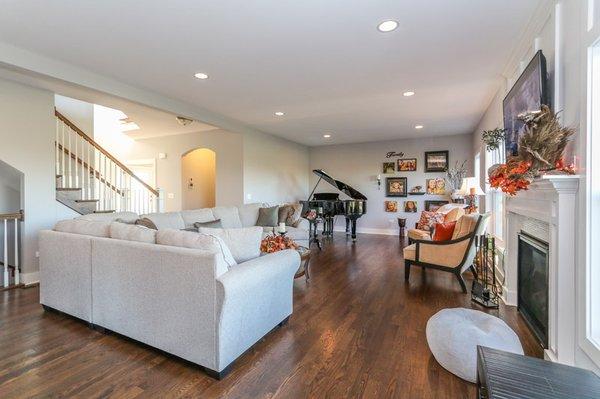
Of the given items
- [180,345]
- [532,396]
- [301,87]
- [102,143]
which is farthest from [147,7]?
[102,143]

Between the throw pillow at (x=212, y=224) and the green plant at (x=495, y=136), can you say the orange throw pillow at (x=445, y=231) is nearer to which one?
the green plant at (x=495, y=136)

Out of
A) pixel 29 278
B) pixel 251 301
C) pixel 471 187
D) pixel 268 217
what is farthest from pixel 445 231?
pixel 29 278

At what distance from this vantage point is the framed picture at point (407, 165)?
25.9ft

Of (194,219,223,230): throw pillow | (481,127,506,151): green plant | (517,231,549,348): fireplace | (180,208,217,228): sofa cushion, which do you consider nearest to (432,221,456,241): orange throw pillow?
(517,231,549,348): fireplace

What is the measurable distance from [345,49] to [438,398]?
3.04 metres

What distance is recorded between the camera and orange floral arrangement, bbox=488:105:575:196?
186 centimetres

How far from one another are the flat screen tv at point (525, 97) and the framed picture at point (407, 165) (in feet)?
15.7

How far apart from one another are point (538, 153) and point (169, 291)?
2.78 metres

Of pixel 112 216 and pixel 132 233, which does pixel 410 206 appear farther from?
pixel 132 233

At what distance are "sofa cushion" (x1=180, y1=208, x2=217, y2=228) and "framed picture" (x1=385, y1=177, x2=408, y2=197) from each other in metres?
5.28

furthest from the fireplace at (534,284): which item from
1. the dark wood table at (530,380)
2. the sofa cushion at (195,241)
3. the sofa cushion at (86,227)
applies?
the sofa cushion at (86,227)

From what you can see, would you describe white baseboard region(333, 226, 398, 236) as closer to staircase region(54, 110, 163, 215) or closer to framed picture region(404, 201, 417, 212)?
framed picture region(404, 201, 417, 212)

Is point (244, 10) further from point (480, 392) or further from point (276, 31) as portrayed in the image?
point (480, 392)

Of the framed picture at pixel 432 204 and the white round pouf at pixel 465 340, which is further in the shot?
the framed picture at pixel 432 204
